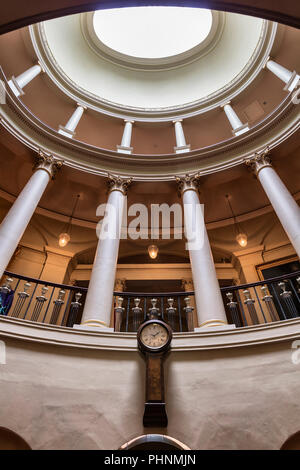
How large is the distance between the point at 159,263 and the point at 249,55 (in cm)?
951

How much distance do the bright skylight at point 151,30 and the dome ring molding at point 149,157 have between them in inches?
315

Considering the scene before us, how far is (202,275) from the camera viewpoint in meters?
6.19

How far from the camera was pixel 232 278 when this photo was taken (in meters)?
11.9

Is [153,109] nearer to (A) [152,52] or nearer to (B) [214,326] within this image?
(A) [152,52]

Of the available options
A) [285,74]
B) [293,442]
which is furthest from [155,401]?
[285,74]

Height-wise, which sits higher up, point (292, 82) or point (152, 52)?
point (152, 52)

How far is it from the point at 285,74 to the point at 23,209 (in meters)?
9.42

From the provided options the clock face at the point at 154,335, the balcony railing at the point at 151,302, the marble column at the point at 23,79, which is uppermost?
the marble column at the point at 23,79

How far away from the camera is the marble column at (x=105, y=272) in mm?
5504

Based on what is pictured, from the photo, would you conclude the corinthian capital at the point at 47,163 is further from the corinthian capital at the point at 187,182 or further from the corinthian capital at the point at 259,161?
the corinthian capital at the point at 259,161

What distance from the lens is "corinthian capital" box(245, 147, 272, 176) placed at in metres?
8.29

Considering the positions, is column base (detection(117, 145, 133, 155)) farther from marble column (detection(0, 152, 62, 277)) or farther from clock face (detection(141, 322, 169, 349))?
clock face (detection(141, 322, 169, 349))

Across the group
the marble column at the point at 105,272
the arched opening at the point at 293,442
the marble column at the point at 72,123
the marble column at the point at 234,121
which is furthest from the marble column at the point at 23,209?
the marble column at the point at 234,121

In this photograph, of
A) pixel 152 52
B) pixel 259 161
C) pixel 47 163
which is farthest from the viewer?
pixel 152 52
